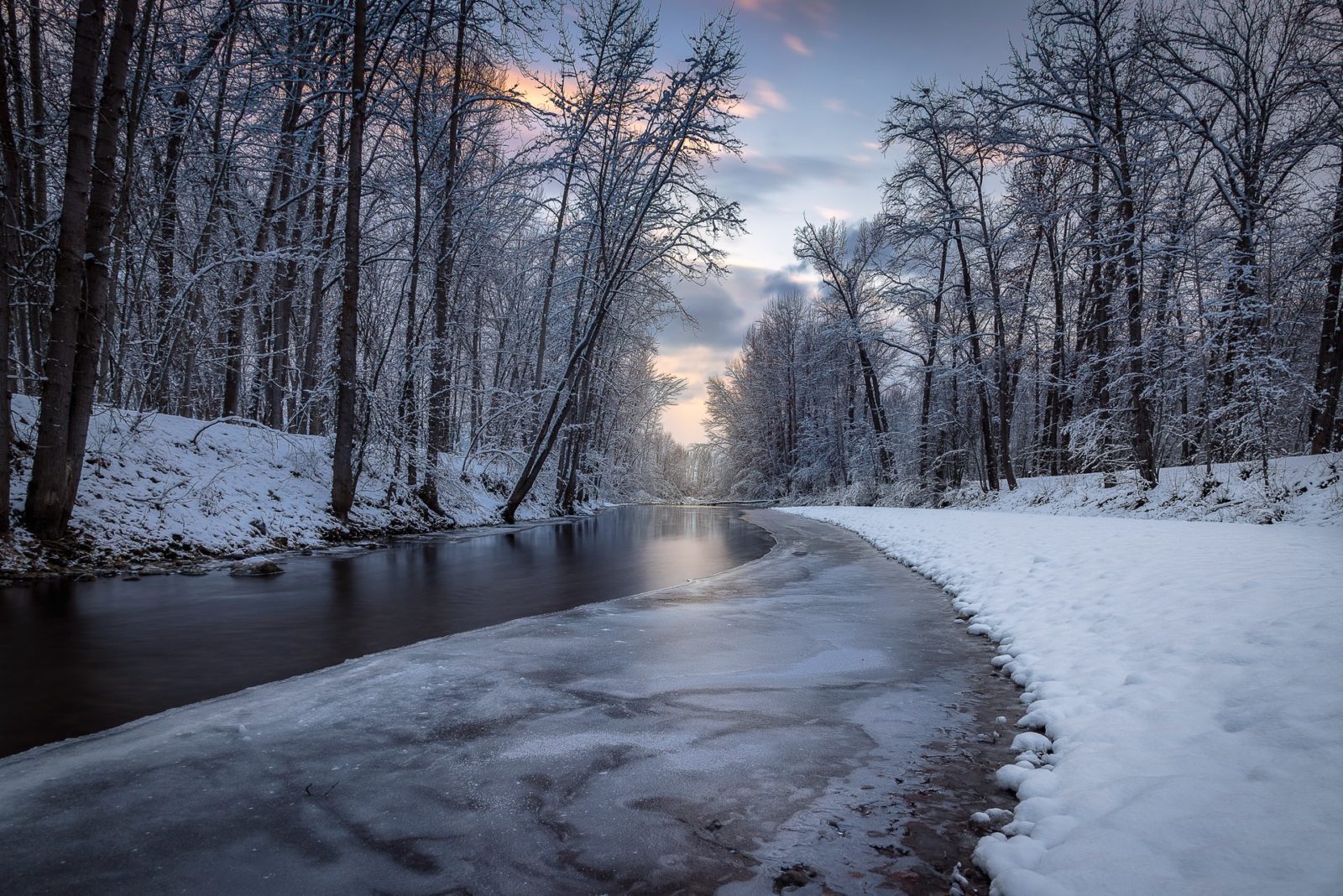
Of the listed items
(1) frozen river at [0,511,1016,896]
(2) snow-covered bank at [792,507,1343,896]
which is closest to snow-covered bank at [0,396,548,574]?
(1) frozen river at [0,511,1016,896]

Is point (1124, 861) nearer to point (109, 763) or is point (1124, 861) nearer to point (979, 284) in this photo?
point (109, 763)

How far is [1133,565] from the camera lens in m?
5.36

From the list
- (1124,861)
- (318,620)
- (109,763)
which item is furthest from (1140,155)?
(109,763)

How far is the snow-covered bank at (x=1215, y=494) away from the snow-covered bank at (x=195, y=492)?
14111 millimetres

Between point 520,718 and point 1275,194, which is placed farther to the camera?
point 1275,194

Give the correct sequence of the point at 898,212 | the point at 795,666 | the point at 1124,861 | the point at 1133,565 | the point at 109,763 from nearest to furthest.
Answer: the point at 1124,861 < the point at 109,763 < the point at 795,666 < the point at 1133,565 < the point at 898,212

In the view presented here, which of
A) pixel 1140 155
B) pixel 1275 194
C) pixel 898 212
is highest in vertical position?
pixel 898 212

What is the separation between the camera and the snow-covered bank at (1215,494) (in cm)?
802

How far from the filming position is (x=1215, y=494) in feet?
31.5

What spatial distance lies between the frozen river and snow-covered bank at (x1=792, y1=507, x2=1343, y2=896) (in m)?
0.31

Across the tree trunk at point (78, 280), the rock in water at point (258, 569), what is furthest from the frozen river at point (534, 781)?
the tree trunk at point (78, 280)

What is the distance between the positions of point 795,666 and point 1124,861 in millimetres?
2472

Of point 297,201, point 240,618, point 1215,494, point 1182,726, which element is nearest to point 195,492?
point 240,618

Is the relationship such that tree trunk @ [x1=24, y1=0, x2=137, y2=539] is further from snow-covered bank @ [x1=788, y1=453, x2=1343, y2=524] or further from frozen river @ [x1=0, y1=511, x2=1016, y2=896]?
snow-covered bank @ [x1=788, y1=453, x2=1343, y2=524]
